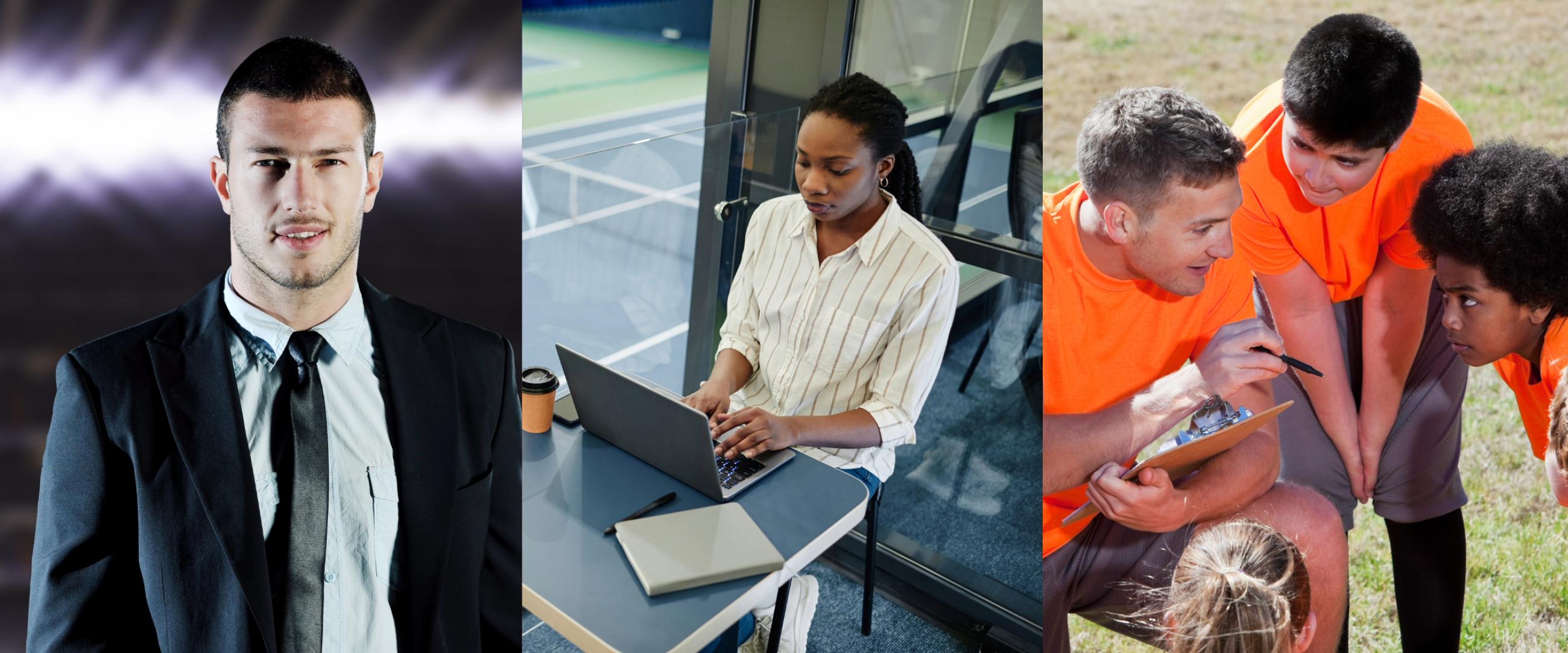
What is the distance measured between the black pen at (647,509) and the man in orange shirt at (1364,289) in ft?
3.44

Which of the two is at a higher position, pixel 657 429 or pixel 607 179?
pixel 607 179

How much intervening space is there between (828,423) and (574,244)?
809 millimetres

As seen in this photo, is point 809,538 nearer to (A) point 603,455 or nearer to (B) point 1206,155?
(A) point 603,455

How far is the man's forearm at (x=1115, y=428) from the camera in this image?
1.37 meters

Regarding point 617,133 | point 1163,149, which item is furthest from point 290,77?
point 617,133

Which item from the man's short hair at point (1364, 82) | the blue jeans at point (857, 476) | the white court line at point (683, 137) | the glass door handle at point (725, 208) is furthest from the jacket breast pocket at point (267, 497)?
the glass door handle at point (725, 208)

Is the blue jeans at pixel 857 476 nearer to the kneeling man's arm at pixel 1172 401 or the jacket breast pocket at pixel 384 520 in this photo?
the kneeling man's arm at pixel 1172 401

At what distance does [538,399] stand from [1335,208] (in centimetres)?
148

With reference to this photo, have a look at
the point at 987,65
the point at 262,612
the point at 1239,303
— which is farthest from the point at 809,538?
the point at 987,65

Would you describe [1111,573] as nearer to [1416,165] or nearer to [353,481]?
[1416,165]

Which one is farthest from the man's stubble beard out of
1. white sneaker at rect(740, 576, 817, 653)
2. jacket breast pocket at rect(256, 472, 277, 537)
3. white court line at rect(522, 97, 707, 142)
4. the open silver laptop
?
white court line at rect(522, 97, 707, 142)

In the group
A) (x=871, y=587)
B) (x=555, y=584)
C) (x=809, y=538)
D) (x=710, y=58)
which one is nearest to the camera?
(x=555, y=584)

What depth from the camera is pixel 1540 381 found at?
4.13 feet

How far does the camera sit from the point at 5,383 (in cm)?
85
